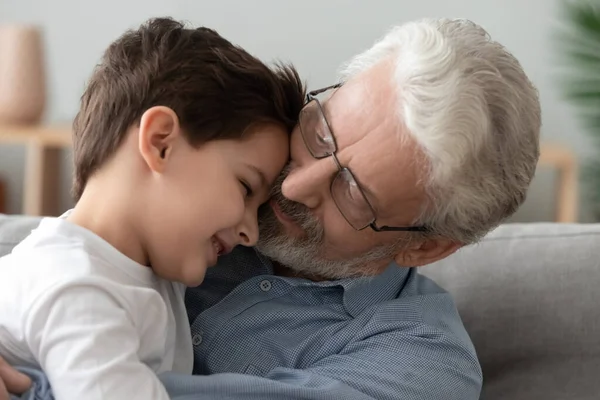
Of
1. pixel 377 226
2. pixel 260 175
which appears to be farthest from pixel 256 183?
pixel 377 226

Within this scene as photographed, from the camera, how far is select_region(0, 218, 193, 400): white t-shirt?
3.43 feet

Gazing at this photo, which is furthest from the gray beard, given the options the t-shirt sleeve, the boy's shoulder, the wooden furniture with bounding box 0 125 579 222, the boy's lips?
the wooden furniture with bounding box 0 125 579 222

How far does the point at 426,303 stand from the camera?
1.48 meters

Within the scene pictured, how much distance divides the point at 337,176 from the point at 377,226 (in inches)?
4.8

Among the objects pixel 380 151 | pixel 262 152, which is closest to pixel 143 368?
pixel 262 152

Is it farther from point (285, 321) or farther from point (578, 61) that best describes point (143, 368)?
point (578, 61)

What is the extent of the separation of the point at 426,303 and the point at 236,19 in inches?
92.5

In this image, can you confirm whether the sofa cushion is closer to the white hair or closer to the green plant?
the white hair

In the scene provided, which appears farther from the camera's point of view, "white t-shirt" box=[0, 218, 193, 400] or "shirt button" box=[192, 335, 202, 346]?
"shirt button" box=[192, 335, 202, 346]

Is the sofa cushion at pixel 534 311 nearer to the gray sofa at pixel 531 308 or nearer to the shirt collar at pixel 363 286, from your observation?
the gray sofa at pixel 531 308

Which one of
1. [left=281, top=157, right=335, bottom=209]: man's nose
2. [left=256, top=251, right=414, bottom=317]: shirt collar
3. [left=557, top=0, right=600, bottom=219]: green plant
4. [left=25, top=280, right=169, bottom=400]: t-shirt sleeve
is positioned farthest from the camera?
[left=557, top=0, right=600, bottom=219]: green plant

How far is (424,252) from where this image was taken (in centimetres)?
152

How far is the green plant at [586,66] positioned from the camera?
9.87 ft

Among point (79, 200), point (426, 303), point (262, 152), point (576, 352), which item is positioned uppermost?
point (262, 152)
